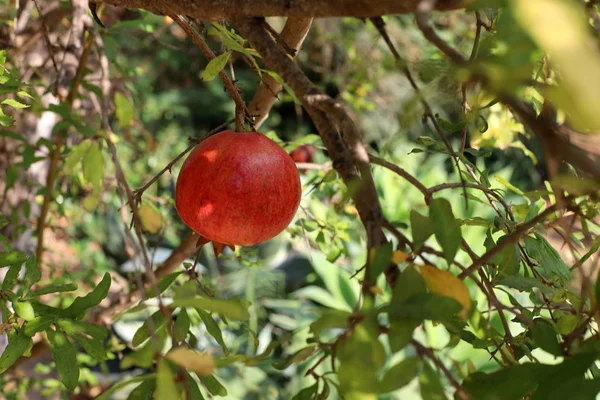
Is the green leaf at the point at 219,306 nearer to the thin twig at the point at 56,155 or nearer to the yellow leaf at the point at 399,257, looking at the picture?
the yellow leaf at the point at 399,257

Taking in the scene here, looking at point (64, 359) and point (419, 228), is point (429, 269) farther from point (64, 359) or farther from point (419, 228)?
point (64, 359)

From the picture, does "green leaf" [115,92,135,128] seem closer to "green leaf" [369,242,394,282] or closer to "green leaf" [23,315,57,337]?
"green leaf" [23,315,57,337]

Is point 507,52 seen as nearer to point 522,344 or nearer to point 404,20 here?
point 522,344

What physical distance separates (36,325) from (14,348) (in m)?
0.02

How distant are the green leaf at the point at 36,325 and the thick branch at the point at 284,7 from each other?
0.91ft

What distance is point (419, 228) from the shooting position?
1.20 ft

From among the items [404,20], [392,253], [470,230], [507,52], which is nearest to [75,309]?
[392,253]

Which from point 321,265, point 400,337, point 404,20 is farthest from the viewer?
point 404,20

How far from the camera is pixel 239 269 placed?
2.58 m

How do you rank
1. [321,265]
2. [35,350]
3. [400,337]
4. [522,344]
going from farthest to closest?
[321,265] < [35,350] < [522,344] < [400,337]

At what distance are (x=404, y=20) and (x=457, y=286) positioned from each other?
10.3 ft

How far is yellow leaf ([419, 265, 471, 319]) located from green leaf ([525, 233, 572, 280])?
0.81 ft

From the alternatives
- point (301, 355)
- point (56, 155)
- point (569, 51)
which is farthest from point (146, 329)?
point (56, 155)

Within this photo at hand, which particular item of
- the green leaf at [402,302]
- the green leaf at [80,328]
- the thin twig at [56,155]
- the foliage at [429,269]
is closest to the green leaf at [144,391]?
the foliage at [429,269]
